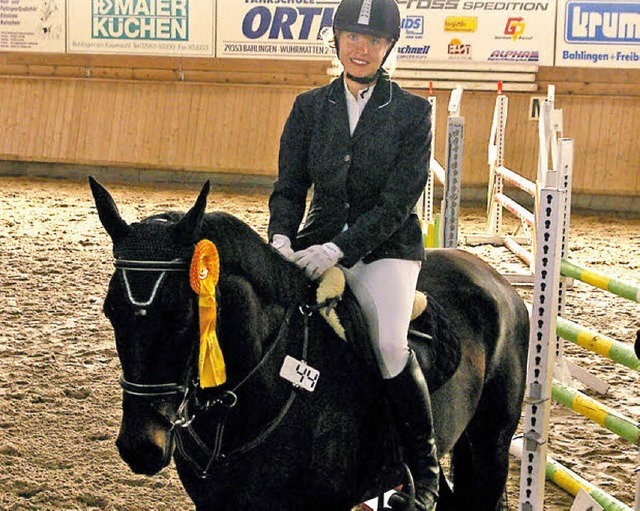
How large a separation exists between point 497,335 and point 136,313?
64.4 inches

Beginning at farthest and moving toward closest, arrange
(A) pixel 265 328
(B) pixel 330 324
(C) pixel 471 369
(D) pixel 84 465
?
(D) pixel 84 465 → (C) pixel 471 369 → (B) pixel 330 324 → (A) pixel 265 328

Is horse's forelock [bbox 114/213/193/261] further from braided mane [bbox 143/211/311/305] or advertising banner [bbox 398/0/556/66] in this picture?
advertising banner [bbox 398/0/556/66]

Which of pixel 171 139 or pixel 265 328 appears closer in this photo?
pixel 265 328

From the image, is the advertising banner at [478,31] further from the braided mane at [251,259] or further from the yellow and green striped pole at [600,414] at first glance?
the braided mane at [251,259]

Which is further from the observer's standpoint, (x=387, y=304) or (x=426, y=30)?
(x=426, y=30)

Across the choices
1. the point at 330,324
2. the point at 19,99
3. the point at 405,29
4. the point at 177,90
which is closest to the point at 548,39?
the point at 405,29

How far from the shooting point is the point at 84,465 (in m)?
4.54

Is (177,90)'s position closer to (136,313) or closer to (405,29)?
(405,29)

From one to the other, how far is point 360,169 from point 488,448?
1.27 m

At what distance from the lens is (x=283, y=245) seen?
2898 mm

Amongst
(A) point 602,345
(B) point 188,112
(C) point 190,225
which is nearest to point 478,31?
(B) point 188,112

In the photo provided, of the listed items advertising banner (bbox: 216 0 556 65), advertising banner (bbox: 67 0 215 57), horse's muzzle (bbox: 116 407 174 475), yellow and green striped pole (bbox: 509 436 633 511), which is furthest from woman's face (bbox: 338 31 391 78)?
advertising banner (bbox: 67 0 215 57)

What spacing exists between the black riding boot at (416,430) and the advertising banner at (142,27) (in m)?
11.6

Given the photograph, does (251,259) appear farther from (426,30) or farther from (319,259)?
(426,30)
